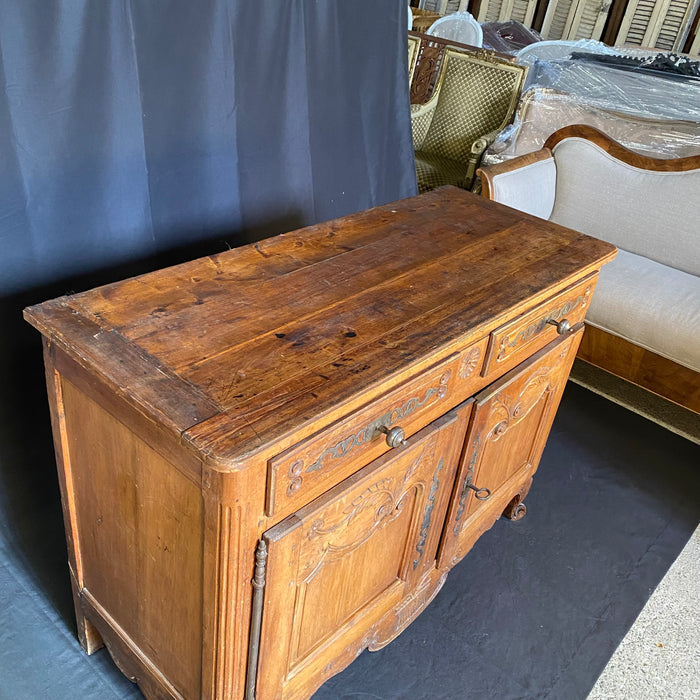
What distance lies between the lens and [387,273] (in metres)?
1.12

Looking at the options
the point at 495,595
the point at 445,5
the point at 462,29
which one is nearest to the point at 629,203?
the point at 495,595

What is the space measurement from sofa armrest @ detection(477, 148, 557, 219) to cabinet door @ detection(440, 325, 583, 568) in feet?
2.65

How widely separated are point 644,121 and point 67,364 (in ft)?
7.66

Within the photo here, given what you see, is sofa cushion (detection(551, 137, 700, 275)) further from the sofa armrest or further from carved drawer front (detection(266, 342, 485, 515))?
carved drawer front (detection(266, 342, 485, 515))

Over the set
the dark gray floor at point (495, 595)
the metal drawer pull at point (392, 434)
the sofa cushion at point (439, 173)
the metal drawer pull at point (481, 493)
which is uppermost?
the metal drawer pull at point (392, 434)

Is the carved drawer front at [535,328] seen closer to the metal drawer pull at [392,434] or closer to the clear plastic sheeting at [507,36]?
the metal drawer pull at [392,434]

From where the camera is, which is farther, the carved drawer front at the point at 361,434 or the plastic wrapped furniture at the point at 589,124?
the plastic wrapped furniture at the point at 589,124

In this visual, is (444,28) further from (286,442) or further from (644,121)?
(286,442)

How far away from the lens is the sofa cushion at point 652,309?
1991 millimetres

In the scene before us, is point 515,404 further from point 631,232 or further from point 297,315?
point 631,232

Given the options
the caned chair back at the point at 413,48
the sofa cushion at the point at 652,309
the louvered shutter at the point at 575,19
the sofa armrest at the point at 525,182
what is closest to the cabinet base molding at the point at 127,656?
the sofa armrest at the point at 525,182

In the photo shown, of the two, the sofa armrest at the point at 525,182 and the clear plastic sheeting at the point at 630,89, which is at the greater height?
the clear plastic sheeting at the point at 630,89

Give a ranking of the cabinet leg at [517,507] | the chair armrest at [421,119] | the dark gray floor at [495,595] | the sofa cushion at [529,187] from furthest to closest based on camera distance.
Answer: the chair armrest at [421,119] < the sofa cushion at [529,187] < the cabinet leg at [517,507] < the dark gray floor at [495,595]

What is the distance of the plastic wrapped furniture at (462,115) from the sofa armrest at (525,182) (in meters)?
0.71
